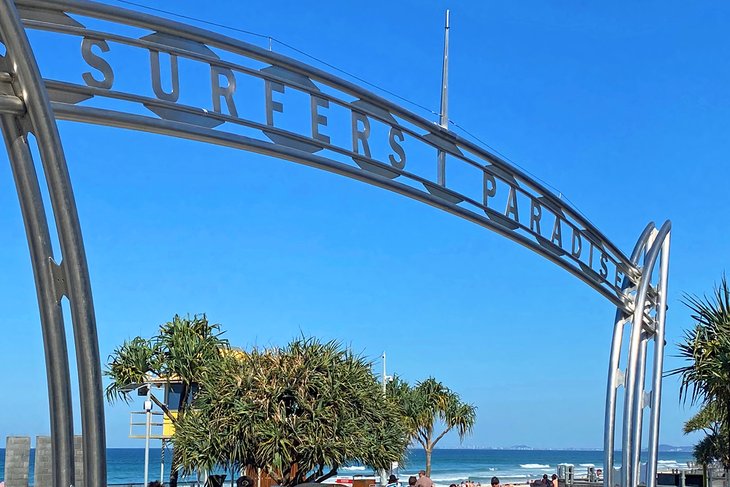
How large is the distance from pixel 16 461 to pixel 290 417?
606 cm

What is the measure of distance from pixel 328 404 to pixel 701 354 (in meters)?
9.46

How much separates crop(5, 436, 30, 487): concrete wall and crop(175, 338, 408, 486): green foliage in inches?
146

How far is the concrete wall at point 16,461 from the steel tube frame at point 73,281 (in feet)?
54.3

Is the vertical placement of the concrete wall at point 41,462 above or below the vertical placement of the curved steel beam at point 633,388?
below

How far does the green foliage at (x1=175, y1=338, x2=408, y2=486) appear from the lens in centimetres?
Answer: 2255

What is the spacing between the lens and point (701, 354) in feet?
53.5

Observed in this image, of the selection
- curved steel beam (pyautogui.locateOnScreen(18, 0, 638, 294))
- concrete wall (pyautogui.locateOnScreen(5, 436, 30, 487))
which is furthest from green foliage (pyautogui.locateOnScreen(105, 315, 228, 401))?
curved steel beam (pyautogui.locateOnScreen(18, 0, 638, 294))

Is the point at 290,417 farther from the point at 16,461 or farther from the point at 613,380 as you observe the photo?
the point at 613,380

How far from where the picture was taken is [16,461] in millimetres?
21734

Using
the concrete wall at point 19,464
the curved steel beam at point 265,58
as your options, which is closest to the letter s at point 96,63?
the curved steel beam at point 265,58

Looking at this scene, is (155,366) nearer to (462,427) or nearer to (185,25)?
(462,427)

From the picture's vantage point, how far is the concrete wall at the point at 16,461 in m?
21.5

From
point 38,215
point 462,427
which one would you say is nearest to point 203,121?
point 38,215

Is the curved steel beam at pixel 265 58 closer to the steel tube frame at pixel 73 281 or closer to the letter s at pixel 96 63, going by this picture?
the letter s at pixel 96 63
